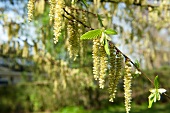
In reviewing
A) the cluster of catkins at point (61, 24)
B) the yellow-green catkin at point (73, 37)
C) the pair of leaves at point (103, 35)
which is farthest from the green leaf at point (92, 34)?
the yellow-green catkin at point (73, 37)

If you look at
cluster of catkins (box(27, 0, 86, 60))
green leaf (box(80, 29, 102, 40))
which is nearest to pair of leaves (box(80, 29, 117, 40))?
green leaf (box(80, 29, 102, 40))

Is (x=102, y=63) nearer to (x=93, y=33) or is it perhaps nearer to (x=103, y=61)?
(x=103, y=61)

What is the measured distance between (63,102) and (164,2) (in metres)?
8.65

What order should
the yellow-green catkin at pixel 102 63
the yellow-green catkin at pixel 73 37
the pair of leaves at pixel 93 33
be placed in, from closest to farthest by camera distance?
the pair of leaves at pixel 93 33 < the yellow-green catkin at pixel 102 63 < the yellow-green catkin at pixel 73 37

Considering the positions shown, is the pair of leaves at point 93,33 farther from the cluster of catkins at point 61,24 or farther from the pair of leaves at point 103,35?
the cluster of catkins at point 61,24

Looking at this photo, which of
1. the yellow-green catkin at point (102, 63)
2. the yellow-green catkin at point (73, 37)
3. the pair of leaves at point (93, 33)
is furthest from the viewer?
the yellow-green catkin at point (73, 37)

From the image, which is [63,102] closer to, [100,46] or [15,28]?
[15,28]

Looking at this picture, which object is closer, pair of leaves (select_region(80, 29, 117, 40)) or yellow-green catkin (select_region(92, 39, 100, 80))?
pair of leaves (select_region(80, 29, 117, 40))

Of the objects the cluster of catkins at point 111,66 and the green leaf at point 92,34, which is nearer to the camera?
the green leaf at point 92,34

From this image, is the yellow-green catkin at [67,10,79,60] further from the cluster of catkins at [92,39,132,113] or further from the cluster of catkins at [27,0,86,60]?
the cluster of catkins at [92,39,132,113]

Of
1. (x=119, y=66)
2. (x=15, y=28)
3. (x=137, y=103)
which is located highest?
(x=15, y=28)

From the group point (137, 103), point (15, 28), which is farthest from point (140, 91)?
point (15, 28)

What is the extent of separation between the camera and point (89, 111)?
12039 millimetres

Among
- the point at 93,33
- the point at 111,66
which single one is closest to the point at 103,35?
the point at 93,33
